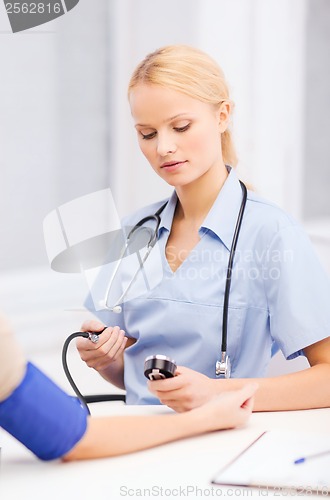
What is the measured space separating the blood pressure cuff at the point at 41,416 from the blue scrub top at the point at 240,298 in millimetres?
521

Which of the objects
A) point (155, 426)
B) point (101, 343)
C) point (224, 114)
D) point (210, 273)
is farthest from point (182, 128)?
point (155, 426)

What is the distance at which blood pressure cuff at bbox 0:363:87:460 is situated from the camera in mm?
974

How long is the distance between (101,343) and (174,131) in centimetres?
43

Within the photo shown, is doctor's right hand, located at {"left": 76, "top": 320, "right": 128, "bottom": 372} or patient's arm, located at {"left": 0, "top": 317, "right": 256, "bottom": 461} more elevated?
patient's arm, located at {"left": 0, "top": 317, "right": 256, "bottom": 461}

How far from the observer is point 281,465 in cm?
107

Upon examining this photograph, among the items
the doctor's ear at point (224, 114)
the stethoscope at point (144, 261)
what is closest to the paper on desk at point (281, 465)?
the stethoscope at point (144, 261)

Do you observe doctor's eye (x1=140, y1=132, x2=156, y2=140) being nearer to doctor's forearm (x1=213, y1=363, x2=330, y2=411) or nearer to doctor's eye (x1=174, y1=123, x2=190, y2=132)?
doctor's eye (x1=174, y1=123, x2=190, y2=132)

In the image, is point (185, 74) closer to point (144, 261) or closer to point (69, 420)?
point (144, 261)

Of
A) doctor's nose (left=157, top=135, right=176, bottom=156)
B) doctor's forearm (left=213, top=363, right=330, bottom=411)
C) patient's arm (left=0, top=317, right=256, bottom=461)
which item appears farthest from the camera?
doctor's nose (left=157, top=135, right=176, bottom=156)

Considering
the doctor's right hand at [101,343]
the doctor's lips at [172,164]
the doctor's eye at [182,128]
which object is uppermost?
the doctor's eye at [182,128]

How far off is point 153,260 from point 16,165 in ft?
2.59

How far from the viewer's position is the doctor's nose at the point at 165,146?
1.49 meters

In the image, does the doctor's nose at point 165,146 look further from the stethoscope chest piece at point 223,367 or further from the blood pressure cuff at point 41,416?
the blood pressure cuff at point 41,416

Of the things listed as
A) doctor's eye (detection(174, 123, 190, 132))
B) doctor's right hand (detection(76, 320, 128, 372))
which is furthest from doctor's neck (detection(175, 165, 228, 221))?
doctor's right hand (detection(76, 320, 128, 372))
